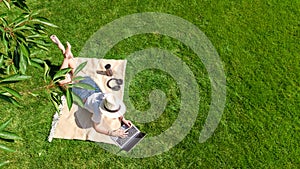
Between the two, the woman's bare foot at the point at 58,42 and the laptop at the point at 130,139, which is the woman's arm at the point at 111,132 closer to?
the laptop at the point at 130,139

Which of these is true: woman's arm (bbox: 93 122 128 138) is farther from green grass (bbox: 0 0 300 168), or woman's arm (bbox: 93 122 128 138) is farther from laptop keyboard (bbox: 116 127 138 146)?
green grass (bbox: 0 0 300 168)

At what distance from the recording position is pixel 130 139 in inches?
216

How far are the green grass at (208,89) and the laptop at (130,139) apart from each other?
16 centimetres

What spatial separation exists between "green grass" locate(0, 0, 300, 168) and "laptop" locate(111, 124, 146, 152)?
16 cm

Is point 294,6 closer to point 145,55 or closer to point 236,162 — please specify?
point 145,55

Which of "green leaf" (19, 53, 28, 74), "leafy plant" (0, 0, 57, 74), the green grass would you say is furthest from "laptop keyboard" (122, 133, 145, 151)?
"green leaf" (19, 53, 28, 74)

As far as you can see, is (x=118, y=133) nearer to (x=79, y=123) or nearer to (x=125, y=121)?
(x=125, y=121)

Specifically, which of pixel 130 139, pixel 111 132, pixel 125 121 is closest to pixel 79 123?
pixel 111 132

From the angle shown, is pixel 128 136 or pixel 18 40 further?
pixel 128 136

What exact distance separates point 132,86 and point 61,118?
1.25 metres

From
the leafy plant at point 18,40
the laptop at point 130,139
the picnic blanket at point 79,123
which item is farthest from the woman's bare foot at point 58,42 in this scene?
the leafy plant at point 18,40

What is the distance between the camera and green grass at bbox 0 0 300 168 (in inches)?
212

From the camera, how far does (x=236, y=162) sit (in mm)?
5387

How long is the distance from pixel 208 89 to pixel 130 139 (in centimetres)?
157
